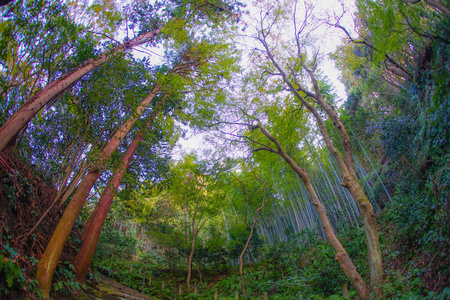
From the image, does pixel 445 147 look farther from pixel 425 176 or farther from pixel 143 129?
pixel 143 129

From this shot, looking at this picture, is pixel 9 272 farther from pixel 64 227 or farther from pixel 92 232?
pixel 92 232

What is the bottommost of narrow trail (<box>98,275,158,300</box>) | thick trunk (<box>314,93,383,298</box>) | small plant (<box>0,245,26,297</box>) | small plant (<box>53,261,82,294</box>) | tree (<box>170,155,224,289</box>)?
narrow trail (<box>98,275,158,300</box>)

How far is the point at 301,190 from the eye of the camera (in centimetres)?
812

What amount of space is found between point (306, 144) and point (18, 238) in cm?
747

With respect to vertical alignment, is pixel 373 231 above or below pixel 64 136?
below

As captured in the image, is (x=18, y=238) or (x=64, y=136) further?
(x=64, y=136)

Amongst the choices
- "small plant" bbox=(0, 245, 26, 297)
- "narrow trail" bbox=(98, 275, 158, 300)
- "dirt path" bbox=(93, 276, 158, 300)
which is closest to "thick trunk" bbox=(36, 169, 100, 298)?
"small plant" bbox=(0, 245, 26, 297)

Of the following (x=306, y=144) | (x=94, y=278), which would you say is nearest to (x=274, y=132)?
(x=306, y=144)

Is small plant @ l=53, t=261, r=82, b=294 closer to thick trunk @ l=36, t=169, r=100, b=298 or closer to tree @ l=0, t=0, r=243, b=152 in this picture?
thick trunk @ l=36, t=169, r=100, b=298

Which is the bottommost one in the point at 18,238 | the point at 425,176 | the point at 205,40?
the point at 18,238

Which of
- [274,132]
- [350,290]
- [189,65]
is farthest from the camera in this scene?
[189,65]


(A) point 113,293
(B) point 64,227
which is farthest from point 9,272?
(A) point 113,293

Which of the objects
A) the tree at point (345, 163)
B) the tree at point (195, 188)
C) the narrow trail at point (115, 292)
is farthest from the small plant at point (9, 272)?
the tree at point (195, 188)

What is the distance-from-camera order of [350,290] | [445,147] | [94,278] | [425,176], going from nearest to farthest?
[445,147], [425,176], [350,290], [94,278]
